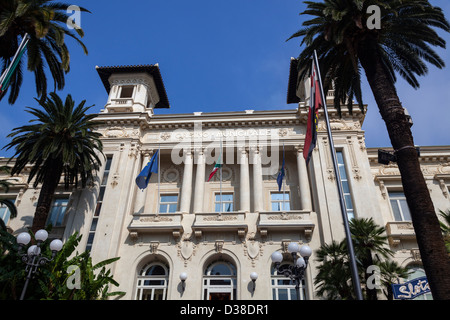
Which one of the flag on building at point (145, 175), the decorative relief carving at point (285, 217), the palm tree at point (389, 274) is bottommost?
the palm tree at point (389, 274)

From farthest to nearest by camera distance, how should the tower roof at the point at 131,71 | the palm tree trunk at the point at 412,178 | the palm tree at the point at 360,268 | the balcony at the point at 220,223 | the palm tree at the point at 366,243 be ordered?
the tower roof at the point at 131,71 < the balcony at the point at 220,223 < the palm tree at the point at 366,243 < the palm tree at the point at 360,268 < the palm tree trunk at the point at 412,178

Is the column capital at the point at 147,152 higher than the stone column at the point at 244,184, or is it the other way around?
the column capital at the point at 147,152

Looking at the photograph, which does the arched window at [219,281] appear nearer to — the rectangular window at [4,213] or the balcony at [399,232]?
the balcony at [399,232]

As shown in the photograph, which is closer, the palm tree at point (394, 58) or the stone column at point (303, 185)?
the palm tree at point (394, 58)

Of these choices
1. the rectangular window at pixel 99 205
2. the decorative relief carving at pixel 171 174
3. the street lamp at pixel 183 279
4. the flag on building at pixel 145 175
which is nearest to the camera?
the street lamp at pixel 183 279

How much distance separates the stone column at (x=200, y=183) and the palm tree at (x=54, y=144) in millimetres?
7662

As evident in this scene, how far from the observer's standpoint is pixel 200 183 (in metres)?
25.7

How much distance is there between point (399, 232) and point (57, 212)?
83.0ft

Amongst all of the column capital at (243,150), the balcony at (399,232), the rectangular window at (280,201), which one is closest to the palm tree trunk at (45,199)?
the column capital at (243,150)

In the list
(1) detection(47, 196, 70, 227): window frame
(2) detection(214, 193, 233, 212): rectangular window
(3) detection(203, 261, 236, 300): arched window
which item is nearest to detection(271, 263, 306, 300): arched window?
A: (3) detection(203, 261, 236, 300): arched window

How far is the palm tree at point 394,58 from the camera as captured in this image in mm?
12219

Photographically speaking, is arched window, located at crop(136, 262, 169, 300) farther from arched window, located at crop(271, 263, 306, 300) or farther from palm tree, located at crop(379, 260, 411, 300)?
palm tree, located at crop(379, 260, 411, 300)

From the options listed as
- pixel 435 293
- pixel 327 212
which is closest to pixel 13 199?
pixel 327 212
